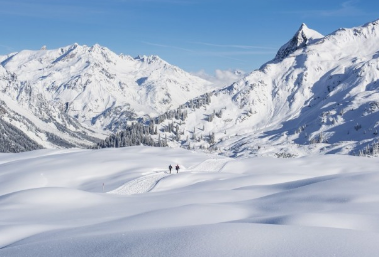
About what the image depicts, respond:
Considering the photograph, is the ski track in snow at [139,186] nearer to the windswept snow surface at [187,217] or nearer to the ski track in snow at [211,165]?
the windswept snow surface at [187,217]

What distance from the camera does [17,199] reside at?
2866 centimetres

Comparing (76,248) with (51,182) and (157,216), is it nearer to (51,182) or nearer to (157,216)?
(157,216)

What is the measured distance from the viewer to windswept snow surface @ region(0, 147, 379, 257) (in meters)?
11.6

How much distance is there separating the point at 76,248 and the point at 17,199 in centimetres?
1793

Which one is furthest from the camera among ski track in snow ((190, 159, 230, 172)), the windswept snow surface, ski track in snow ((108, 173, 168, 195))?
ski track in snow ((190, 159, 230, 172))

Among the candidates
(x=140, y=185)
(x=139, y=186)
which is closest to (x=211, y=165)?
(x=140, y=185)

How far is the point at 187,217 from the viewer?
20109 mm

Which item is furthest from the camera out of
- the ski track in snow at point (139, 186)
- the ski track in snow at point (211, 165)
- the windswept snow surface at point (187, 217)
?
the ski track in snow at point (211, 165)

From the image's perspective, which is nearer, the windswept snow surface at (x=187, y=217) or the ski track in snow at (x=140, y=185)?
the windswept snow surface at (x=187, y=217)

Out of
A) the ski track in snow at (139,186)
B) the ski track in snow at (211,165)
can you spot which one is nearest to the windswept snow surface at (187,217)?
the ski track in snow at (139,186)

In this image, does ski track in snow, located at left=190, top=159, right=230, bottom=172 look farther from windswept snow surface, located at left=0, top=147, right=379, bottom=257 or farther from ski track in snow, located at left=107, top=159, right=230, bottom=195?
ski track in snow, located at left=107, top=159, right=230, bottom=195

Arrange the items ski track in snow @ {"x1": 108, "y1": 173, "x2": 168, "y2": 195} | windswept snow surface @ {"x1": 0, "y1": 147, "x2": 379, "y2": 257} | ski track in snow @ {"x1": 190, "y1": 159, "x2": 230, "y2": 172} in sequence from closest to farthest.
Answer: windswept snow surface @ {"x1": 0, "y1": 147, "x2": 379, "y2": 257} < ski track in snow @ {"x1": 108, "y1": 173, "x2": 168, "y2": 195} < ski track in snow @ {"x1": 190, "y1": 159, "x2": 230, "y2": 172}

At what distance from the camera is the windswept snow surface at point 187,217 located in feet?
38.2

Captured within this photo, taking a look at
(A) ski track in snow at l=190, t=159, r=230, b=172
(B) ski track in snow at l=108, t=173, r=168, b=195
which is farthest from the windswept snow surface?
(A) ski track in snow at l=190, t=159, r=230, b=172
